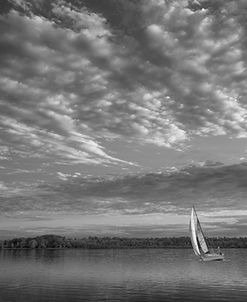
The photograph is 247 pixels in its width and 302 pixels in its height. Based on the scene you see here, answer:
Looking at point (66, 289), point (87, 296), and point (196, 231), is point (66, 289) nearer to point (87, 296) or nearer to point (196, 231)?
point (87, 296)

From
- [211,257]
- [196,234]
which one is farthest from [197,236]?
[211,257]

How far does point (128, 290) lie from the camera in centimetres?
6575

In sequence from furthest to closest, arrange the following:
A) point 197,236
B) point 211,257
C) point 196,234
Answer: point 211,257, point 197,236, point 196,234

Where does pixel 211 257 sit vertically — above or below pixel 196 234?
below

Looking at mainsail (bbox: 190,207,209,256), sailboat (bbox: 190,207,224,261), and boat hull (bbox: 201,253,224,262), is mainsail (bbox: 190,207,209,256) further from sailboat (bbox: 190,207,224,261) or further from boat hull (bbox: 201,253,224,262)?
boat hull (bbox: 201,253,224,262)

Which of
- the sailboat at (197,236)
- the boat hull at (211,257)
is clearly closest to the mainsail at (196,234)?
the sailboat at (197,236)

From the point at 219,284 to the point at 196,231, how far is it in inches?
1736

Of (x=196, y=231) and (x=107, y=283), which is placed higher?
(x=196, y=231)

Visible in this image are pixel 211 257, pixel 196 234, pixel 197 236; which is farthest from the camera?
pixel 211 257

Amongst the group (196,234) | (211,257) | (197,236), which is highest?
(196,234)

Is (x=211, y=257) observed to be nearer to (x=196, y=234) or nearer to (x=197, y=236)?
(x=197, y=236)

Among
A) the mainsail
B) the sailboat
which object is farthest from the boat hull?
the mainsail

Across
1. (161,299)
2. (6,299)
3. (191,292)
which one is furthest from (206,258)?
(6,299)

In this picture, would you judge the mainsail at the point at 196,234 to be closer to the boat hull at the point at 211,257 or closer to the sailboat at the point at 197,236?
the sailboat at the point at 197,236
